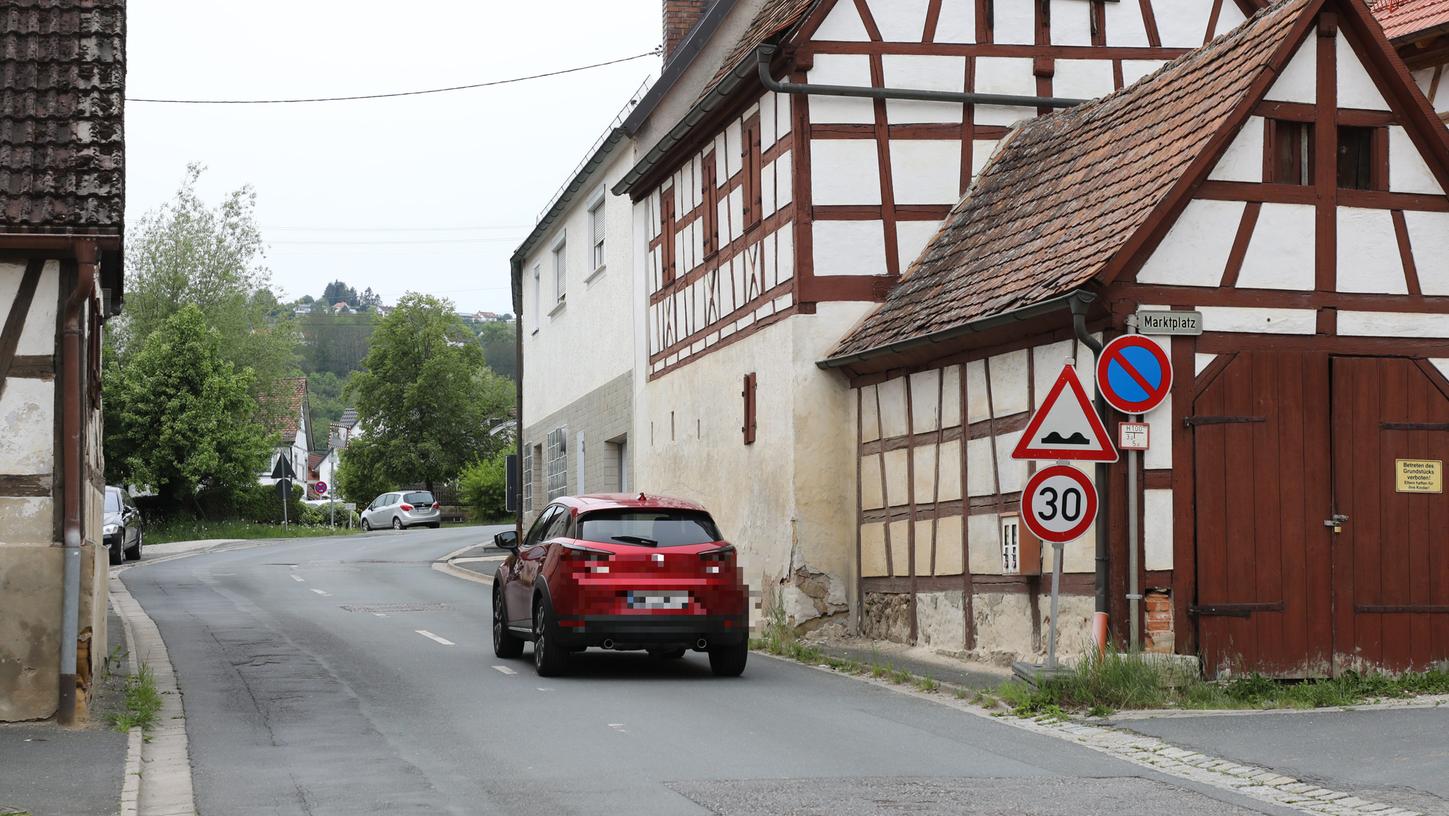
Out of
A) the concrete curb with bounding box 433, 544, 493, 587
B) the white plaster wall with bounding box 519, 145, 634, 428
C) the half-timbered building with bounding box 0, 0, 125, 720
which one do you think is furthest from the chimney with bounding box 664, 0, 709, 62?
the half-timbered building with bounding box 0, 0, 125, 720

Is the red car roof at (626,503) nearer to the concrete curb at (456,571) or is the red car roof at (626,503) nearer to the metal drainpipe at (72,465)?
the metal drainpipe at (72,465)

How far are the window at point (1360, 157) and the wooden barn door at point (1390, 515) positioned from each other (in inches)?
63.2

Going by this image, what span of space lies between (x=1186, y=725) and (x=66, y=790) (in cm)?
710

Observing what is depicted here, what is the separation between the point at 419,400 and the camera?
9000cm

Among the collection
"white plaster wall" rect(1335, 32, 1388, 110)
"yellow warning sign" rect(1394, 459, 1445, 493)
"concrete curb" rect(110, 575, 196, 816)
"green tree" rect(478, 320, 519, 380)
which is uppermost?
"green tree" rect(478, 320, 519, 380)

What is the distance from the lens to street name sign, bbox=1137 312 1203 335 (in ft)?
47.5

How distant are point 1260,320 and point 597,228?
Answer: 1863cm

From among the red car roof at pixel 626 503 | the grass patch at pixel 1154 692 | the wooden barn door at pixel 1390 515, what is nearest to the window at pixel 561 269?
the red car roof at pixel 626 503

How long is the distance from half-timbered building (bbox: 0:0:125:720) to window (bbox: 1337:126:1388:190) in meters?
9.93

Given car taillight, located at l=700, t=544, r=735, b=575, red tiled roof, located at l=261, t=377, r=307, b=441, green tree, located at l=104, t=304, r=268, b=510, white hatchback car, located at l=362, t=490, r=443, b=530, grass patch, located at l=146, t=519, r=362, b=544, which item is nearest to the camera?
car taillight, located at l=700, t=544, r=735, b=575

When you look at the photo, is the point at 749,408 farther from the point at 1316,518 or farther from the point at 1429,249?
the point at 1429,249

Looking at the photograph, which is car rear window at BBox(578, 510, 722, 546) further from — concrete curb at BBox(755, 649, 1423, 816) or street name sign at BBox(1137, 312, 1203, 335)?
street name sign at BBox(1137, 312, 1203, 335)

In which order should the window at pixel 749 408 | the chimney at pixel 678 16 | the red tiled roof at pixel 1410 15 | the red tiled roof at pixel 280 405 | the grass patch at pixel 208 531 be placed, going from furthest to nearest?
the red tiled roof at pixel 280 405 < the grass patch at pixel 208 531 < the chimney at pixel 678 16 < the red tiled roof at pixel 1410 15 < the window at pixel 749 408

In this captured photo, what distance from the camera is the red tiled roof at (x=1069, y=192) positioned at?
594 inches
